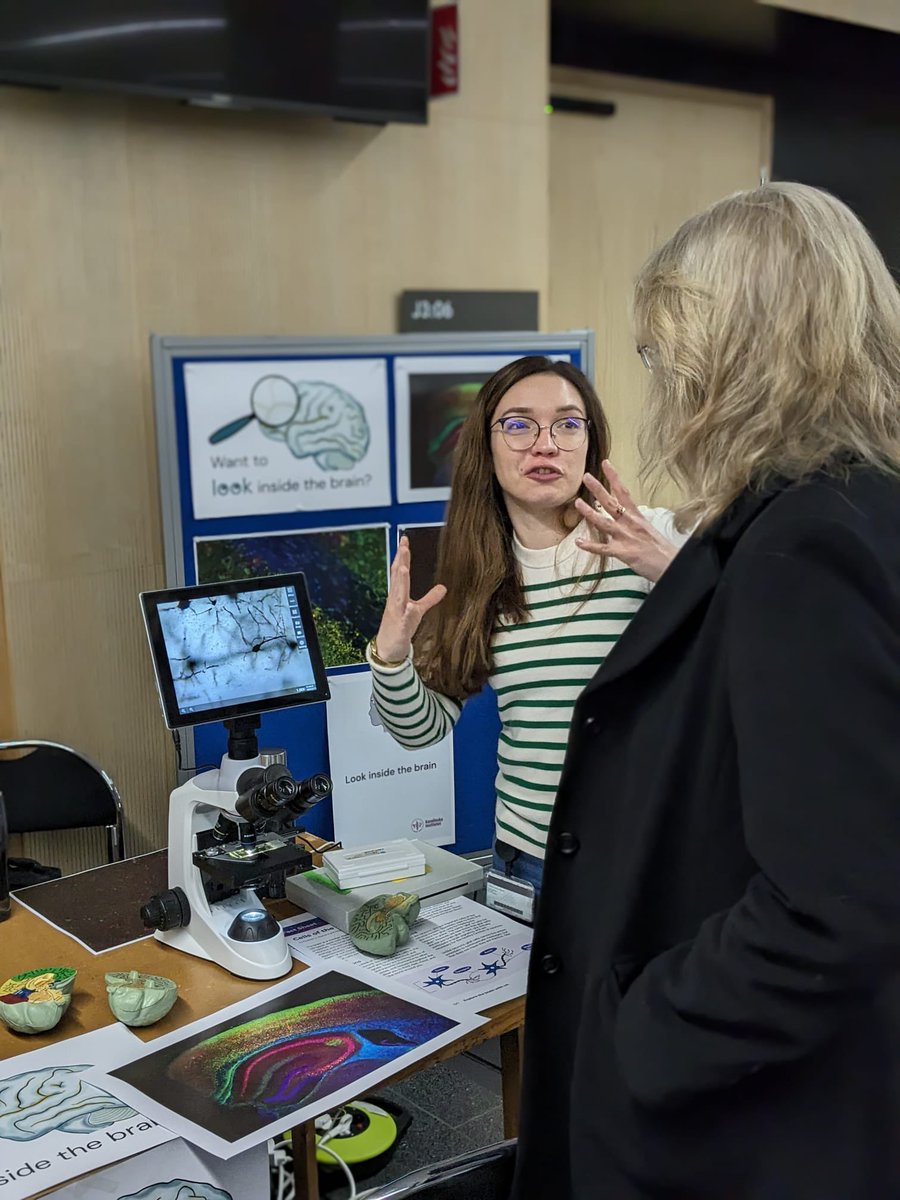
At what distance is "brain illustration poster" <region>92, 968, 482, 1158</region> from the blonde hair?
812mm

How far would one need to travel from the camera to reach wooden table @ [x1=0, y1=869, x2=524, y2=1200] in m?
1.44

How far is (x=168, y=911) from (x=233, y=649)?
1.28ft

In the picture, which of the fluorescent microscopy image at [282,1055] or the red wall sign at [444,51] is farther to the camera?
the red wall sign at [444,51]

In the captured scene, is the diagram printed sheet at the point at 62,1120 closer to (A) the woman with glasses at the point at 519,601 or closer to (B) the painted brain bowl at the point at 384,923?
(B) the painted brain bowl at the point at 384,923

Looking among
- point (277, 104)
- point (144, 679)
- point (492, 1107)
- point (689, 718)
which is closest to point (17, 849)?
point (144, 679)

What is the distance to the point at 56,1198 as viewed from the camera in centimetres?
124

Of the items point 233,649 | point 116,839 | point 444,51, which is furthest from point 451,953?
point 444,51

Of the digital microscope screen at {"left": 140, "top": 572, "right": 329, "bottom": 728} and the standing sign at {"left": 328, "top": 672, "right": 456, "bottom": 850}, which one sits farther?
the standing sign at {"left": 328, "top": 672, "right": 456, "bottom": 850}

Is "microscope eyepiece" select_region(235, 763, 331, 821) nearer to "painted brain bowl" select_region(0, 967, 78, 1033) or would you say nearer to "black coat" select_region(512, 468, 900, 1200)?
"painted brain bowl" select_region(0, 967, 78, 1033)

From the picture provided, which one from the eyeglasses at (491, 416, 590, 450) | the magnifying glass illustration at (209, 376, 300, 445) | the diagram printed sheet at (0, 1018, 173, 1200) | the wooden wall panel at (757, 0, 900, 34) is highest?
the wooden wall panel at (757, 0, 900, 34)

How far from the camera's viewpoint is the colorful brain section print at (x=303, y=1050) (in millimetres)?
1317

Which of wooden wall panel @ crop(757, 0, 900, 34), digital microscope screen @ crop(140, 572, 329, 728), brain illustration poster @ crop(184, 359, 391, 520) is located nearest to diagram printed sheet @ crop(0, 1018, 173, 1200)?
digital microscope screen @ crop(140, 572, 329, 728)

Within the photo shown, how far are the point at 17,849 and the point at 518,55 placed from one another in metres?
2.73

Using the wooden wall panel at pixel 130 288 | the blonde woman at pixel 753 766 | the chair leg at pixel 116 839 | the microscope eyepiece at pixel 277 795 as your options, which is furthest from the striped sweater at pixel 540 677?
the wooden wall panel at pixel 130 288
